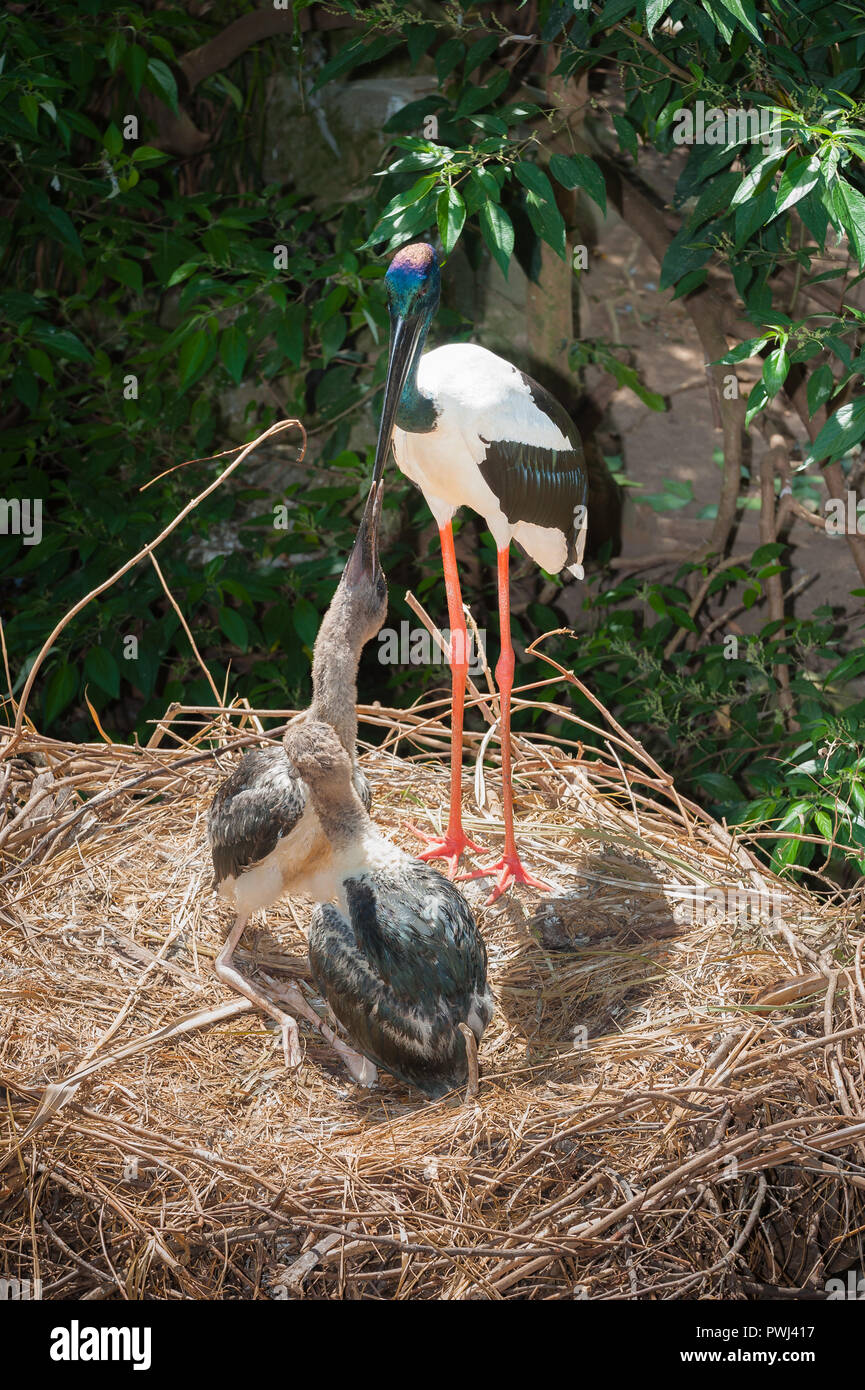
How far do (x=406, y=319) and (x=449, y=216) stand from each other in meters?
0.39

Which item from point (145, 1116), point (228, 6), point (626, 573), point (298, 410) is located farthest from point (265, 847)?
point (228, 6)

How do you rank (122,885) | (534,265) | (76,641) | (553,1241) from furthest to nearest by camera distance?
1. (76,641)
2. (534,265)
3. (122,885)
4. (553,1241)

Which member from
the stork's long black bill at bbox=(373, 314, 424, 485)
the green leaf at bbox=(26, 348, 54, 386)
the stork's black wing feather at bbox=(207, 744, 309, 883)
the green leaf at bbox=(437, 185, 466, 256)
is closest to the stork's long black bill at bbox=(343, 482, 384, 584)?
the stork's long black bill at bbox=(373, 314, 424, 485)

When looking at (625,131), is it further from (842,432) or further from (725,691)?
(725,691)

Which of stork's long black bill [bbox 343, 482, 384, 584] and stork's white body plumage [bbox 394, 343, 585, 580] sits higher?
stork's white body plumage [bbox 394, 343, 585, 580]

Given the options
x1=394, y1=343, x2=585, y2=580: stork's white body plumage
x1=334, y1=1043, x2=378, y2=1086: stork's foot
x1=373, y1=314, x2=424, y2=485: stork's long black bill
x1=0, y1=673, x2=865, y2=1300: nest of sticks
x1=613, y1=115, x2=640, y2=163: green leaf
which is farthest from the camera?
x1=613, y1=115, x2=640, y2=163: green leaf

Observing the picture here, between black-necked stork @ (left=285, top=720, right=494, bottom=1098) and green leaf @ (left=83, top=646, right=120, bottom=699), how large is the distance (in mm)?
1540

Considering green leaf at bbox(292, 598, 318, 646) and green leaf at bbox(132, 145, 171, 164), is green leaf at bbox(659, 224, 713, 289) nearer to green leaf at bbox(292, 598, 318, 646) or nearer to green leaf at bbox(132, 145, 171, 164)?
green leaf at bbox(292, 598, 318, 646)

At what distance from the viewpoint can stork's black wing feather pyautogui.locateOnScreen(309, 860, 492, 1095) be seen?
2307 mm

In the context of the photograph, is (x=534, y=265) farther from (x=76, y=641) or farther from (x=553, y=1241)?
(x=553, y=1241)

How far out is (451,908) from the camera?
2398 mm

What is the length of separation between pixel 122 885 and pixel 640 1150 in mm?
1347

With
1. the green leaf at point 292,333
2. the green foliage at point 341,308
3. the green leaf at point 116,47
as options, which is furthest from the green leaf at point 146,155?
the green leaf at point 292,333

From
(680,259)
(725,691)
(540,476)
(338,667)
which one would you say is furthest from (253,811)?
(725,691)
